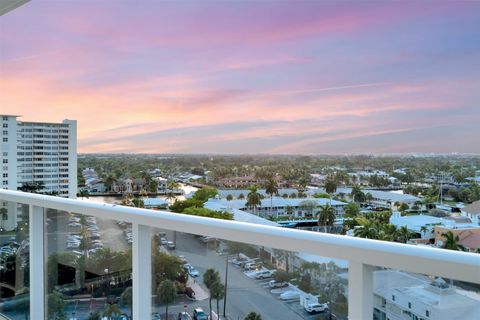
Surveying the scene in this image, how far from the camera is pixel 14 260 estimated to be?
8.63 ft

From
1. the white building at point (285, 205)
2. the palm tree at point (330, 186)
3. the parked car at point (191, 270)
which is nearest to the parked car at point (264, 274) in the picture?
the parked car at point (191, 270)

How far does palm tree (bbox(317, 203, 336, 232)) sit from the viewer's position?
2432 millimetres

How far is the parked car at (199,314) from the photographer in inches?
63.8

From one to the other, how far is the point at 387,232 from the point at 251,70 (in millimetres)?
2577

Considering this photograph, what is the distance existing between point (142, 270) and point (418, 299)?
1154mm

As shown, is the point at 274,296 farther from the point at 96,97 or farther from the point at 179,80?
the point at 96,97

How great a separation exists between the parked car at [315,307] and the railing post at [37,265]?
1733 mm

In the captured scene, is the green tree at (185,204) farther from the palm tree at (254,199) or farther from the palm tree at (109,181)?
the palm tree at (109,181)

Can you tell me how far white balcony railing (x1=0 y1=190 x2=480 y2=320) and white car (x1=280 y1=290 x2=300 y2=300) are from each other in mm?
183

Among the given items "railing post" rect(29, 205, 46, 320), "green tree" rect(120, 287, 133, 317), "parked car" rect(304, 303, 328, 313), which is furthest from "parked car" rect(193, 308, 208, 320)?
"railing post" rect(29, 205, 46, 320)

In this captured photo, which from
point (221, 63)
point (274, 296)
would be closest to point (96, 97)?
point (221, 63)

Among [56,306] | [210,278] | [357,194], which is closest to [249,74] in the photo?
[357,194]

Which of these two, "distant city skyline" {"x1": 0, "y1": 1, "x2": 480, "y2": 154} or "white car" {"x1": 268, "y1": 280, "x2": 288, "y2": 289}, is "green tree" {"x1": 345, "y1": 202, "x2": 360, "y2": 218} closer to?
"distant city skyline" {"x1": 0, "y1": 1, "x2": 480, "y2": 154}

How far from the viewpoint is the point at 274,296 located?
1.42m
